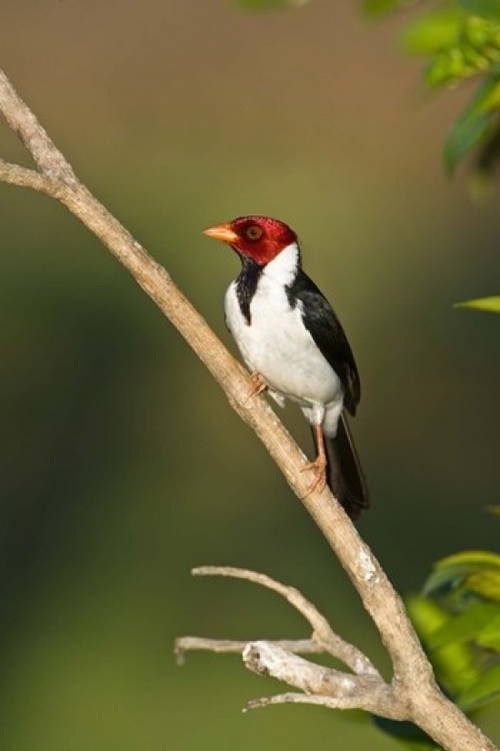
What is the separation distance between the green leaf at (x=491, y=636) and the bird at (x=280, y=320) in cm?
91

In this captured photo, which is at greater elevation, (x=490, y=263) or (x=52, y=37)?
(x=52, y=37)

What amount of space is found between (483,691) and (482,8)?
0.61 metres

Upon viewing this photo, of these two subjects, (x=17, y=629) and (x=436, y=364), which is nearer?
(x=17, y=629)

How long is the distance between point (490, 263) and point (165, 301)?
5637 millimetres

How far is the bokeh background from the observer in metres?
4.66

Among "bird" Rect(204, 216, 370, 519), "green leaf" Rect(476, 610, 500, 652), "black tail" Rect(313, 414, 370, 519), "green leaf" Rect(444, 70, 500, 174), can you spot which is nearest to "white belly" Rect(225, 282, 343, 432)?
"bird" Rect(204, 216, 370, 519)

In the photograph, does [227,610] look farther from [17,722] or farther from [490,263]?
[490,263]

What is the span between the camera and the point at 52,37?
9086mm

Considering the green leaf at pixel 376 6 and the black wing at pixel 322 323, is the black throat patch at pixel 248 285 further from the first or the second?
the green leaf at pixel 376 6

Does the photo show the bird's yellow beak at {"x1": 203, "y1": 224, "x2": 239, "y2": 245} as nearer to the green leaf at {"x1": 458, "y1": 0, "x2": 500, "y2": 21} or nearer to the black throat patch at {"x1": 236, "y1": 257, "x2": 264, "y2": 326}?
the black throat patch at {"x1": 236, "y1": 257, "x2": 264, "y2": 326}

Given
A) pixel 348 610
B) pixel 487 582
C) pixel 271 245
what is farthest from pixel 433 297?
pixel 487 582

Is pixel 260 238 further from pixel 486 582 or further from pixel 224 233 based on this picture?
pixel 486 582

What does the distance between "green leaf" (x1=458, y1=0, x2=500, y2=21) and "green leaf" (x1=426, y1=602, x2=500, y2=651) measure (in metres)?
0.55

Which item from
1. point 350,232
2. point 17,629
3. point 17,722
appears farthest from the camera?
point 350,232
